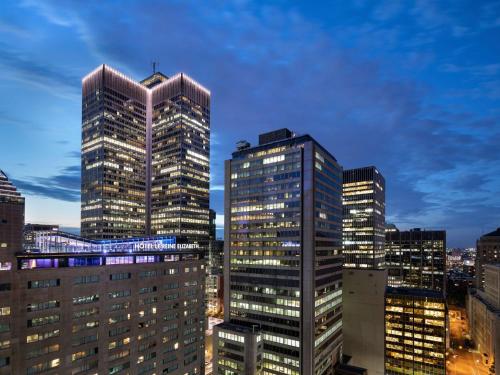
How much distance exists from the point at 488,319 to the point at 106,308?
6654 inches

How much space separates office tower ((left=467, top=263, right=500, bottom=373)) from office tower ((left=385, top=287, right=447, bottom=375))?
740 inches

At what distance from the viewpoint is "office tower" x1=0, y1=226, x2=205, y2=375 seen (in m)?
72.1

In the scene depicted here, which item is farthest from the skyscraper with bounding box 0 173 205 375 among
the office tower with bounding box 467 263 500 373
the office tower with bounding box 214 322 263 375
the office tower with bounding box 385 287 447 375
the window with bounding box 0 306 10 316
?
the office tower with bounding box 467 263 500 373

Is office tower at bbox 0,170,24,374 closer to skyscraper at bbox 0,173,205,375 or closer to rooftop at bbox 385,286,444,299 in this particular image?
skyscraper at bbox 0,173,205,375

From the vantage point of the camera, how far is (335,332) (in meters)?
131

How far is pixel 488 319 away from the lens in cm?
15400

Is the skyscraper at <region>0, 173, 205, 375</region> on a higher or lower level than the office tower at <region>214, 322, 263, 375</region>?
higher

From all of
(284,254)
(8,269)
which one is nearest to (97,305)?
(8,269)

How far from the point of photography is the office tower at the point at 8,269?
223 feet

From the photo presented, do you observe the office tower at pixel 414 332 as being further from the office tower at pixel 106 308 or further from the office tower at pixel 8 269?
the office tower at pixel 8 269

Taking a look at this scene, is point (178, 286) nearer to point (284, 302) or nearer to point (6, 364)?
point (284, 302)

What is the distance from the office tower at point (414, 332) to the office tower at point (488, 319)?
61.7 feet

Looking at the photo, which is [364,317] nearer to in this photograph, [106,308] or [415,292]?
[415,292]

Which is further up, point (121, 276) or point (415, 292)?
point (121, 276)
